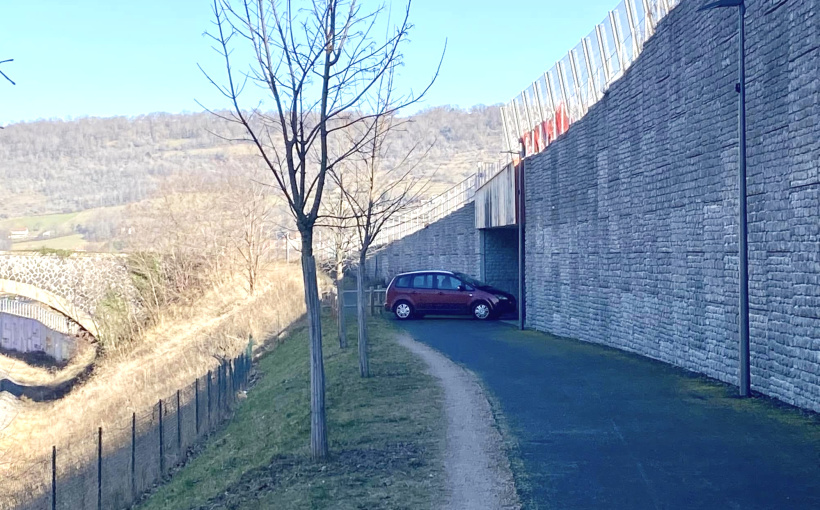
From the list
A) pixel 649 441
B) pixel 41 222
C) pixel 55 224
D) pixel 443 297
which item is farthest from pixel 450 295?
pixel 41 222

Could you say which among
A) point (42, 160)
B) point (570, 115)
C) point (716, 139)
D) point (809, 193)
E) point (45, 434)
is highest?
point (42, 160)

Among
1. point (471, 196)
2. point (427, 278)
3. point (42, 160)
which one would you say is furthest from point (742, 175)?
point (42, 160)

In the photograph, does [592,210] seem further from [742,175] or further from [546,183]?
[742,175]

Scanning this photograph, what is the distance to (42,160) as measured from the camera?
113312 mm

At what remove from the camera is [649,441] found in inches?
350

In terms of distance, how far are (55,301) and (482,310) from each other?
19.2 m

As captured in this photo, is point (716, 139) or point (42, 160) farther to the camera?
point (42, 160)

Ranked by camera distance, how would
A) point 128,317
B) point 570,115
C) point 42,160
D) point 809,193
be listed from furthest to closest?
point 42,160 < point 128,317 < point 570,115 < point 809,193

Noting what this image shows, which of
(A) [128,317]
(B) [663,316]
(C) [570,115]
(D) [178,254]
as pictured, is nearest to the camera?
(B) [663,316]

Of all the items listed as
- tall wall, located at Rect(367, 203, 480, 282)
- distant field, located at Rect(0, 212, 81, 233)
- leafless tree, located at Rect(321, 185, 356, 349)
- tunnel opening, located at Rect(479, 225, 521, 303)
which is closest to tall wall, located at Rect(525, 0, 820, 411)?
leafless tree, located at Rect(321, 185, 356, 349)

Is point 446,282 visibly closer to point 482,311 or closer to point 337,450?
point 482,311

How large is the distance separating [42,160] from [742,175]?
11465 centimetres

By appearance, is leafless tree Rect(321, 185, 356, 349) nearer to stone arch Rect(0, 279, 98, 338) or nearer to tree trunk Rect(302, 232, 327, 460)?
tree trunk Rect(302, 232, 327, 460)

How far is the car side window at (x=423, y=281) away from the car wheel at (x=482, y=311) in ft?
5.23
